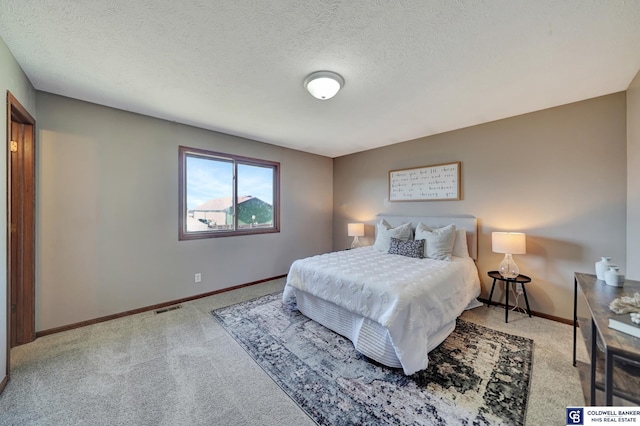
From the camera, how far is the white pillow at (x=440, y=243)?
9.96 feet

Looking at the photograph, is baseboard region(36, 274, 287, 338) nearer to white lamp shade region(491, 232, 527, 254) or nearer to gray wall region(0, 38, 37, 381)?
gray wall region(0, 38, 37, 381)

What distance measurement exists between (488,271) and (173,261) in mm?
4216

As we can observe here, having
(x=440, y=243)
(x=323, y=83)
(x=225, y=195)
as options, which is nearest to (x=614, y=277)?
(x=440, y=243)

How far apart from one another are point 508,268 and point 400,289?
1.83m

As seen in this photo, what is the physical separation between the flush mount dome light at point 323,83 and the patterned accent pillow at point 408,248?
2.18 m

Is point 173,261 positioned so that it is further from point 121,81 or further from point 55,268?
point 121,81

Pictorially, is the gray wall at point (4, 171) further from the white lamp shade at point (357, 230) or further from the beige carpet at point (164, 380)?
the white lamp shade at point (357, 230)

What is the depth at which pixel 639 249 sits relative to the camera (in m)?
2.03

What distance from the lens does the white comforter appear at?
5.85 ft

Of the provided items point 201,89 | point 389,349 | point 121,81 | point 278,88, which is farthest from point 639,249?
point 121,81

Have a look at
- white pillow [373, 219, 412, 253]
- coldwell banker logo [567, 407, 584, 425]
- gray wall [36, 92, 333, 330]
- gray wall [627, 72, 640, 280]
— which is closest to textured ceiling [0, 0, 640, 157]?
gray wall [627, 72, 640, 280]

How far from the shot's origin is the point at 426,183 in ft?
12.3

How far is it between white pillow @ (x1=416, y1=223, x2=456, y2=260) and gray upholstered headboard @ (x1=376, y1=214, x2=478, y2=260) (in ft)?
0.88

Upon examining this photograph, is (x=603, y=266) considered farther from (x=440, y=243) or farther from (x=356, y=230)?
(x=356, y=230)
